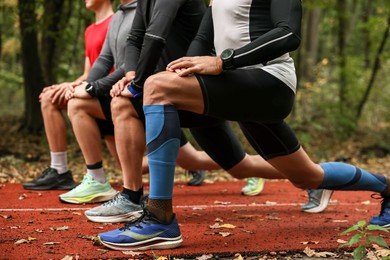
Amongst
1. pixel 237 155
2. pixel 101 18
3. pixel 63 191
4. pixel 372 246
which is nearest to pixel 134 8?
pixel 101 18

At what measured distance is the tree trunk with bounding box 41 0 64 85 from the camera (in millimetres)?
10633

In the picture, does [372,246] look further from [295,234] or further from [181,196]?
[181,196]

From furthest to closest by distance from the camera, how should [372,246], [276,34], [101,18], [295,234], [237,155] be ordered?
[101,18]
[237,155]
[295,234]
[372,246]
[276,34]

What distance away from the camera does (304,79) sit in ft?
62.7

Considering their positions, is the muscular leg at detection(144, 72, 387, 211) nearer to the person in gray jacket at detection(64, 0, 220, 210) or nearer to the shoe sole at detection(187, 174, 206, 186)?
the person in gray jacket at detection(64, 0, 220, 210)

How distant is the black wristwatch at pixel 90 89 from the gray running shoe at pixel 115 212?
120 centimetres

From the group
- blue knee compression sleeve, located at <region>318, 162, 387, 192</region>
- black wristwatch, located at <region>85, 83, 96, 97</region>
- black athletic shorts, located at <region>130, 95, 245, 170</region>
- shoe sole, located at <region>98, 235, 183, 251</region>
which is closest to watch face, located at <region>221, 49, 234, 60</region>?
shoe sole, located at <region>98, 235, 183, 251</region>

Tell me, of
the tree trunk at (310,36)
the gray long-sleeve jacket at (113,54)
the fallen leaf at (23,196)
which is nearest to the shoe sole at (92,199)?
the fallen leaf at (23,196)

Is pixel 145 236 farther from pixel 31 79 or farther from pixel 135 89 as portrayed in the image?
pixel 31 79

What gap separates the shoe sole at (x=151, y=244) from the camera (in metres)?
3.55

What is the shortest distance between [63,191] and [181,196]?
4.10ft

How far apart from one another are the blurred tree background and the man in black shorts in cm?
528

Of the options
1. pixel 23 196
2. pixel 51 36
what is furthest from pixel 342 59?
pixel 23 196

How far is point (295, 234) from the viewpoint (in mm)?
4316
